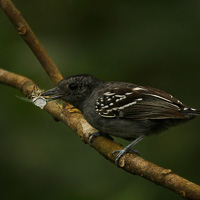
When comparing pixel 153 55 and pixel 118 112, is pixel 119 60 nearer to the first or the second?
pixel 153 55

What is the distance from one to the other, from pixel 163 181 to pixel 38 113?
252 cm

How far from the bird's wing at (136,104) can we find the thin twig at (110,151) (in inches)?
11.8

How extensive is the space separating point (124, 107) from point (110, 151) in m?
0.64

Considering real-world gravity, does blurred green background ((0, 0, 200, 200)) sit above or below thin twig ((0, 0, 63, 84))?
below

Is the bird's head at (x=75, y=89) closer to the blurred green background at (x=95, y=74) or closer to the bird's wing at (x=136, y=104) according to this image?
the bird's wing at (x=136, y=104)

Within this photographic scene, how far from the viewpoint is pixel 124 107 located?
4.66 m

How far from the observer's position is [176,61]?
5.75m

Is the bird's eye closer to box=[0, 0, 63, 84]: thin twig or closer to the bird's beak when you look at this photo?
the bird's beak

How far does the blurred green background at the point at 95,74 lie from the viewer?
4.98m

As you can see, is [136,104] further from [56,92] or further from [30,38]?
[30,38]

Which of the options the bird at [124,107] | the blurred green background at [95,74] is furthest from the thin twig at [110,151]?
the blurred green background at [95,74]

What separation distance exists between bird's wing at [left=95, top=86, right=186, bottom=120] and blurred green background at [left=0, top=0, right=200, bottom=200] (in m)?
0.65

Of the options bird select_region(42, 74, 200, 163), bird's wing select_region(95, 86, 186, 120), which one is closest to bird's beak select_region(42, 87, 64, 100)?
bird select_region(42, 74, 200, 163)

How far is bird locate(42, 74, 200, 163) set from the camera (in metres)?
4.48
